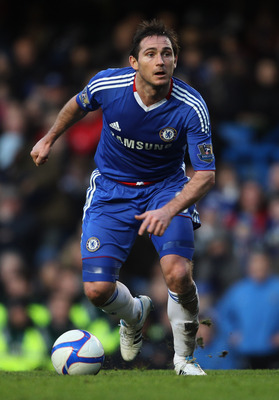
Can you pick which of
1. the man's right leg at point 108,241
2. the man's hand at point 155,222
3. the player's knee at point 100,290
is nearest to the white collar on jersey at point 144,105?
the man's right leg at point 108,241

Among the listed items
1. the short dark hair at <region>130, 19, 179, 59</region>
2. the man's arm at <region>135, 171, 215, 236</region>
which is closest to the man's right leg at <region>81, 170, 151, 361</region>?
the man's arm at <region>135, 171, 215, 236</region>

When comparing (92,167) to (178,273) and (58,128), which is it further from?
(178,273)

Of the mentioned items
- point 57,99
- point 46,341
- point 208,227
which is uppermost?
point 57,99

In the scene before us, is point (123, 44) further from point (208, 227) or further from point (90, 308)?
point (90, 308)

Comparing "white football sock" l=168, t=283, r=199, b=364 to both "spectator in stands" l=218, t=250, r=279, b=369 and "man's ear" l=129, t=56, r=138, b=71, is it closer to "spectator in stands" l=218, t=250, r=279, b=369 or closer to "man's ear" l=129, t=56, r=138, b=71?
"man's ear" l=129, t=56, r=138, b=71

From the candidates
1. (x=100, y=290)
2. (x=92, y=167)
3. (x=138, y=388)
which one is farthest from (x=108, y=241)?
(x=92, y=167)

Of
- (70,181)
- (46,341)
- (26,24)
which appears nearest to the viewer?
(46,341)

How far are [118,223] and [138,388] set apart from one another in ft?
5.07

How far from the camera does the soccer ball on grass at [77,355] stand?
211 inches

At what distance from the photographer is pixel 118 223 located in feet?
18.8

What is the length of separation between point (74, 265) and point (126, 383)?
3.95 metres

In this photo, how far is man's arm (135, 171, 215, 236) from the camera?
15.7 ft

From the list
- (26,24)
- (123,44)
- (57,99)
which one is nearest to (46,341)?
(57,99)

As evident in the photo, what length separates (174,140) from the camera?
550 cm
